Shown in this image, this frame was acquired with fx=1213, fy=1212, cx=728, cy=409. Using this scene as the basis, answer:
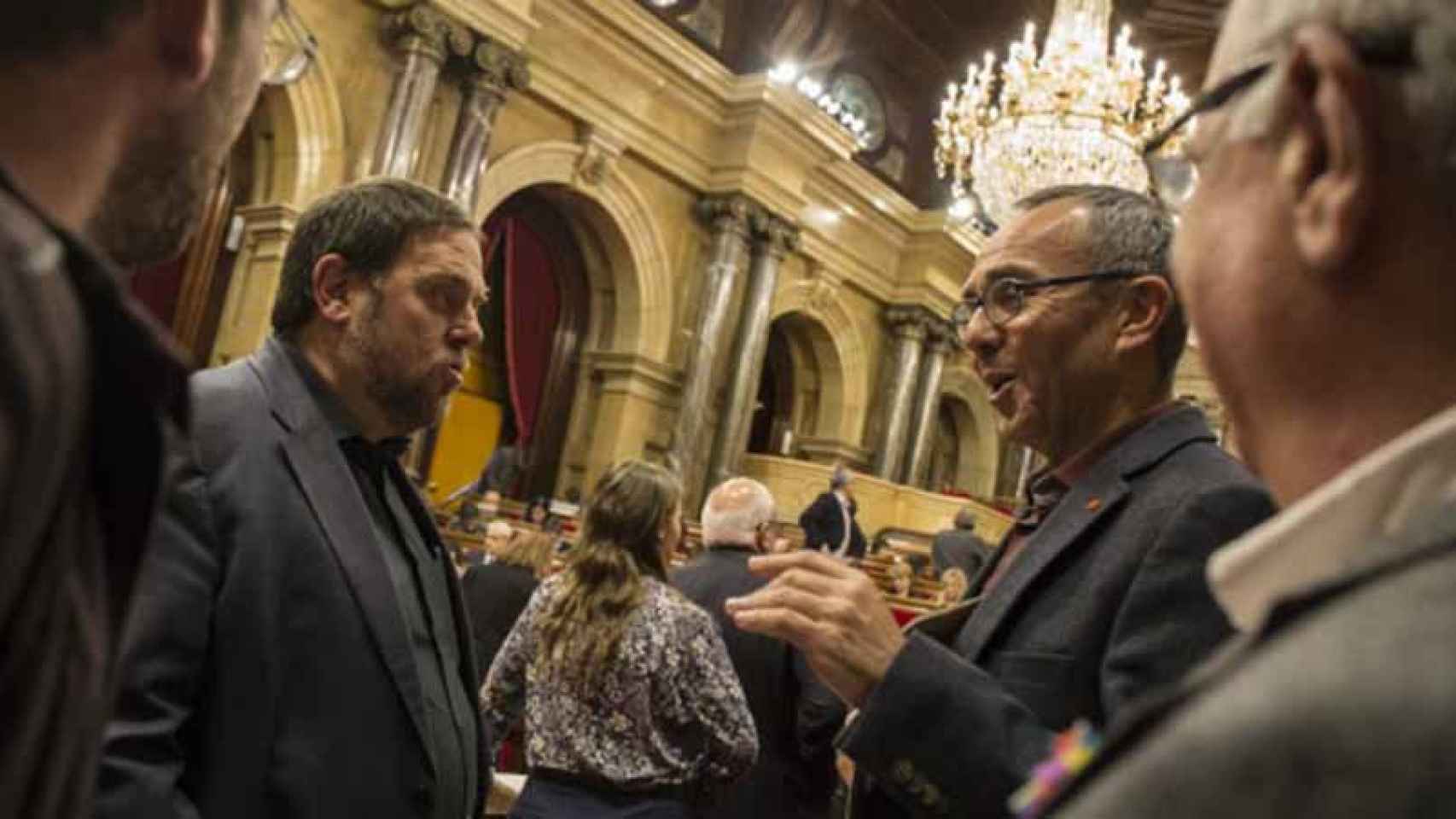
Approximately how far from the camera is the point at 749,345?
14008 mm

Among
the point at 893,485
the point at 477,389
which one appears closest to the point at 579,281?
the point at 477,389

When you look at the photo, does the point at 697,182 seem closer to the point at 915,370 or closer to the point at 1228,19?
the point at 915,370

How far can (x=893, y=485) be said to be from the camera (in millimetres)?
15859

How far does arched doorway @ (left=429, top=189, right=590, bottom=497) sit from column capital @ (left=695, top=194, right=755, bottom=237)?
1.56 m

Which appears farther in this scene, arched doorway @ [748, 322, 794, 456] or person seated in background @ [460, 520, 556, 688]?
arched doorway @ [748, 322, 794, 456]

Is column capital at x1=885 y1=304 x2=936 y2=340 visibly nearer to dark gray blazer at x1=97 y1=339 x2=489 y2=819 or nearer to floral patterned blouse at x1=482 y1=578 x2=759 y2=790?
floral patterned blouse at x1=482 y1=578 x2=759 y2=790

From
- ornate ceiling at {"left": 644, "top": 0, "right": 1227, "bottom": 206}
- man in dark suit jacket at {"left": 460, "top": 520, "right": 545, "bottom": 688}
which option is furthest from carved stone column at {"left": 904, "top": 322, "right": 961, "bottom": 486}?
man in dark suit jacket at {"left": 460, "top": 520, "right": 545, "bottom": 688}

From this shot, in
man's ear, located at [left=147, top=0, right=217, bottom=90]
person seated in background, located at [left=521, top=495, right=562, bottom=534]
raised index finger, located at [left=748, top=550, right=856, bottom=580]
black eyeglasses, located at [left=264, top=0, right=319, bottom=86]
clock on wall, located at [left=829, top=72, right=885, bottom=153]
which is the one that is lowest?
raised index finger, located at [left=748, top=550, right=856, bottom=580]

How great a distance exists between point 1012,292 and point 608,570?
1.51m

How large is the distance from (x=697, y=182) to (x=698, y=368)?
7.18 ft

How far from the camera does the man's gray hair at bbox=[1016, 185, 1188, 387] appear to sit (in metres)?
1.99

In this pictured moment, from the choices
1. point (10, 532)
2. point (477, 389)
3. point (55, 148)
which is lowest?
point (10, 532)

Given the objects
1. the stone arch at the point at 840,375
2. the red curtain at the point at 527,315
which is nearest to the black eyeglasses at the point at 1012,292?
the red curtain at the point at 527,315

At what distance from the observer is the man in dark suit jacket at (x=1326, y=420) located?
472mm
